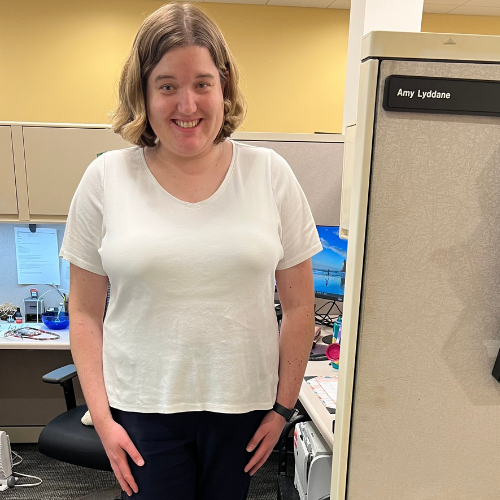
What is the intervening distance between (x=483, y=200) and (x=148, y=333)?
565 mm

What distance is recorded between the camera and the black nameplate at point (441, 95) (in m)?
0.52

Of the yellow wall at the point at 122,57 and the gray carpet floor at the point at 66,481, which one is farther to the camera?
the yellow wall at the point at 122,57

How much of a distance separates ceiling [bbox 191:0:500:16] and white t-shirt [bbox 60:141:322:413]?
3.44 meters

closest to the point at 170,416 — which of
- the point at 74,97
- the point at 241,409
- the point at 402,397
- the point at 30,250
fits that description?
the point at 241,409

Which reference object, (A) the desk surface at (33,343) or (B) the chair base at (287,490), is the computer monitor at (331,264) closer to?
(B) the chair base at (287,490)

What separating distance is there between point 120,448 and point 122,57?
352 cm

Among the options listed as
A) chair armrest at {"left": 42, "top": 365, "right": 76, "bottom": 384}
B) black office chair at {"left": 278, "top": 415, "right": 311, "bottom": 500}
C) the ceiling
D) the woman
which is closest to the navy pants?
the woman

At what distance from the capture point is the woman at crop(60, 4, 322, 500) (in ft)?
2.61

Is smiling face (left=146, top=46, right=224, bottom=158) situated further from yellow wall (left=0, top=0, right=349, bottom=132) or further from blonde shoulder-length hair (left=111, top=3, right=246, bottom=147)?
yellow wall (left=0, top=0, right=349, bottom=132)

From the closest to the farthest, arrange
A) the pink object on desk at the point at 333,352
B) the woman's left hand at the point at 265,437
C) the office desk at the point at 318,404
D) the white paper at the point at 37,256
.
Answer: the woman's left hand at the point at 265,437, the office desk at the point at 318,404, the pink object on desk at the point at 333,352, the white paper at the point at 37,256

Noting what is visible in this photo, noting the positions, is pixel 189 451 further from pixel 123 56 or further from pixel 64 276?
pixel 123 56

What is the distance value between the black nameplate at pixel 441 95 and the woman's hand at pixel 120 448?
73 cm

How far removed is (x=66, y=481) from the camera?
2098mm

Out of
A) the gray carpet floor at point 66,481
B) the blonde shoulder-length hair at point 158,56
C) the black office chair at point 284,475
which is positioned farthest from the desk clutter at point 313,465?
the blonde shoulder-length hair at point 158,56
